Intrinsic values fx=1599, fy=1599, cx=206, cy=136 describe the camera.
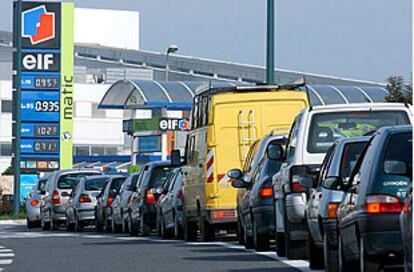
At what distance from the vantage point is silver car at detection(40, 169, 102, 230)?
40688 millimetres

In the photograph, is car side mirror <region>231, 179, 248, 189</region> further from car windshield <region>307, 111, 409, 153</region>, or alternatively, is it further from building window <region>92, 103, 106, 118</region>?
building window <region>92, 103, 106, 118</region>

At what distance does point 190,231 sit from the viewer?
2727 cm

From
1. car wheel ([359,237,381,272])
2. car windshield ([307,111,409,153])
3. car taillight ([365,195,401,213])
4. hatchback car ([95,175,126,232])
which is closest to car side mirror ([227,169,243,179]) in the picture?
car windshield ([307,111,409,153])

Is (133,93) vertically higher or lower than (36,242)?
higher

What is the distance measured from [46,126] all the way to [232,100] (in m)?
37.7

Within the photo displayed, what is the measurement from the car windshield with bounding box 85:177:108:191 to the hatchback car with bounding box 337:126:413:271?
25420 mm

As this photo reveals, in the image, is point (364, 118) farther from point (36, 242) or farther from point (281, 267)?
point (36, 242)

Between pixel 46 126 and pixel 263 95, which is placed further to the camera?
pixel 46 126

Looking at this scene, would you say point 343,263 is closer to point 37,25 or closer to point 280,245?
point 280,245

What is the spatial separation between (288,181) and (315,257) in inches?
67.6

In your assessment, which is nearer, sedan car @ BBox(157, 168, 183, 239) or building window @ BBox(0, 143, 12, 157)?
sedan car @ BBox(157, 168, 183, 239)

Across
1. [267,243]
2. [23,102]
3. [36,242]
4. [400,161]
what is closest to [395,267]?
[400,161]

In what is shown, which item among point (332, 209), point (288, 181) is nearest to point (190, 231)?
point (288, 181)

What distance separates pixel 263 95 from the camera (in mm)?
25156
